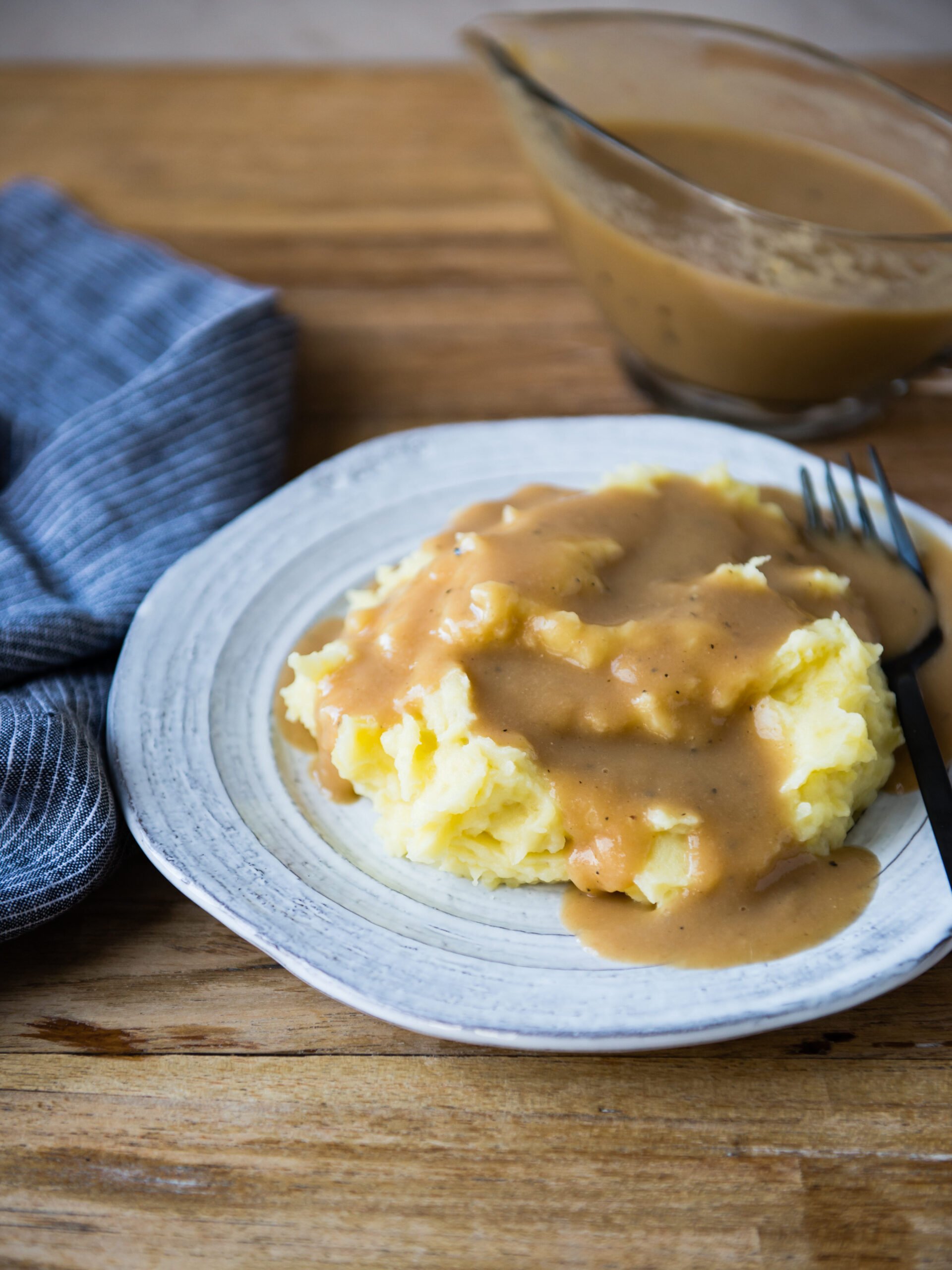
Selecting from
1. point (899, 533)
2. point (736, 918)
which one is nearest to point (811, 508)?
point (899, 533)

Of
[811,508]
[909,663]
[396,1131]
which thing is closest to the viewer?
[396,1131]

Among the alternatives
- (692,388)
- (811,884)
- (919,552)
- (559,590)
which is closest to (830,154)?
(692,388)

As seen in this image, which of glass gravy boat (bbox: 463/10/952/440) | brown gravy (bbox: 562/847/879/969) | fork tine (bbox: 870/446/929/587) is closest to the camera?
brown gravy (bbox: 562/847/879/969)

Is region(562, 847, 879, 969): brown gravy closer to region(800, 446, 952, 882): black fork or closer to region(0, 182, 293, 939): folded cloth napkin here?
region(800, 446, 952, 882): black fork

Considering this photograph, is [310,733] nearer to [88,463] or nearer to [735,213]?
[88,463]

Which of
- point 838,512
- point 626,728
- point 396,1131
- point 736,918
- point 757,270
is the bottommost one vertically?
point 396,1131

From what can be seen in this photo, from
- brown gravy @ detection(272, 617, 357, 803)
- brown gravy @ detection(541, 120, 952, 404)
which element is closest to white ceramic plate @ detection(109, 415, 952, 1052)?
brown gravy @ detection(272, 617, 357, 803)

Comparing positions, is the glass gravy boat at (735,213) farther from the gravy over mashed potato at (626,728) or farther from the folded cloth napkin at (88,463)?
the folded cloth napkin at (88,463)
